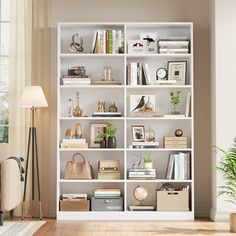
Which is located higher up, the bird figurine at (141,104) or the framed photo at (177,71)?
the framed photo at (177,71)

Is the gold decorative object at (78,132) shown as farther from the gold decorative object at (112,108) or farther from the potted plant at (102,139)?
the gold decorative object at (112,108)

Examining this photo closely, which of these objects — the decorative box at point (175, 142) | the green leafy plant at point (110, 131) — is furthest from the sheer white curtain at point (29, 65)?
the decorative box at point (175, 142)

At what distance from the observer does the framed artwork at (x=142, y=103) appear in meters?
6.93

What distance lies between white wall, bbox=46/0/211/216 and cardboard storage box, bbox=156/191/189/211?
17.5 inches

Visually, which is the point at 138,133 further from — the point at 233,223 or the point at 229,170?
the point at 233,223

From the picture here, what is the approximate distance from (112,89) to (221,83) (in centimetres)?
128

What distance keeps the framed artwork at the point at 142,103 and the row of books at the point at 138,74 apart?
169 millimetres

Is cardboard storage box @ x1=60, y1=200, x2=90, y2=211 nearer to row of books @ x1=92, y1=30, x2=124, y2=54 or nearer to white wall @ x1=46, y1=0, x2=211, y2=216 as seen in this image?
white wall @ x1=46, y1=0, x2=211, y2=216

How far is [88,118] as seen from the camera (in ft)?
22.4

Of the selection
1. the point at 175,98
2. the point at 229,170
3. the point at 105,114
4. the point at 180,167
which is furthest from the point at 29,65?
the point at 229,170

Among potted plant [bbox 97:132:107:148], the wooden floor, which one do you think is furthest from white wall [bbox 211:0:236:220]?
potted plant [bbox 97:132:107:148]

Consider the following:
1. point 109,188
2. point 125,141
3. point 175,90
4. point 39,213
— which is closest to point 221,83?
point 175,90

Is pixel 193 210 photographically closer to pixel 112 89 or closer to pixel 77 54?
pixel 112 89

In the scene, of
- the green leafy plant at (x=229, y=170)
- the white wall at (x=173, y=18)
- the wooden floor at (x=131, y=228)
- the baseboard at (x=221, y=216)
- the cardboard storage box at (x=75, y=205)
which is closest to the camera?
the wooden floor at (x=131, y=228)
